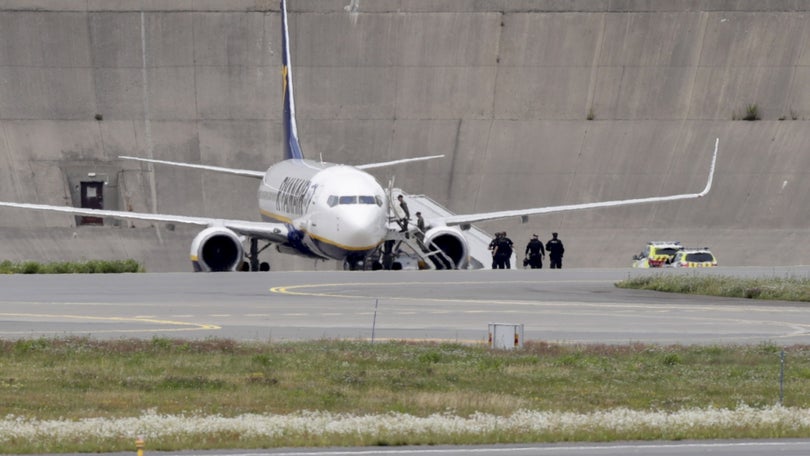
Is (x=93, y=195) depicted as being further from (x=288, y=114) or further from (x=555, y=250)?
(x=555, y=250)

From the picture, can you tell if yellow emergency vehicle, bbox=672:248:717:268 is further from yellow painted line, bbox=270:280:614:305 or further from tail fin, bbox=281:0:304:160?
yellow painted line, bbox=270:280:614:305

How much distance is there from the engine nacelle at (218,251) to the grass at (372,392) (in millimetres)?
22695

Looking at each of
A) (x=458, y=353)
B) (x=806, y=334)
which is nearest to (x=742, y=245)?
(x=806, y=334)

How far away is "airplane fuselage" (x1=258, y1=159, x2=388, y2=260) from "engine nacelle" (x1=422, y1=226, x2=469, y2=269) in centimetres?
339

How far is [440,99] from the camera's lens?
64.8 m

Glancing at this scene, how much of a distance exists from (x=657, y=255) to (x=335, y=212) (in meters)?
18.8

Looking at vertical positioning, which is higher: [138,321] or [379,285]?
[138,321]

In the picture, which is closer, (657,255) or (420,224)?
(420,224)

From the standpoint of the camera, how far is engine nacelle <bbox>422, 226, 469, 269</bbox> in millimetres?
49500

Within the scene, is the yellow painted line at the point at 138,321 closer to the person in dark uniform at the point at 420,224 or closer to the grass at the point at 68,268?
the grass at the point at 68,268

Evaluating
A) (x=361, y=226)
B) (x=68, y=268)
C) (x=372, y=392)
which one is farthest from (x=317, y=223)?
(x=372, y=392)

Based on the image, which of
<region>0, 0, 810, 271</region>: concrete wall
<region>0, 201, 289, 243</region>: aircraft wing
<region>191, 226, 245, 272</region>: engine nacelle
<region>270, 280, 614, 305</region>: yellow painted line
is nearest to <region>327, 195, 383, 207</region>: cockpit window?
<region>191, 226, 245, 272</region>: engine nacelle

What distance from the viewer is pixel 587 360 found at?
22078 millimetres

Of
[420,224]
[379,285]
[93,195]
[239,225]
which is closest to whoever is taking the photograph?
[379,285]
